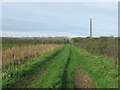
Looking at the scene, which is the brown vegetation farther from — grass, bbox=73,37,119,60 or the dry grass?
the dry grass

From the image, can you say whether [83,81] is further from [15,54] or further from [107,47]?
[15,54]

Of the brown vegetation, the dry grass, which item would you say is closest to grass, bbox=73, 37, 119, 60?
the brown vegetation

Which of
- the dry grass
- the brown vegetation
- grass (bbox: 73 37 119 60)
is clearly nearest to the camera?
the brown vegetation

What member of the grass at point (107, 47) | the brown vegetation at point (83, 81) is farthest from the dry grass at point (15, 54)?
the grass at point (107, 47)

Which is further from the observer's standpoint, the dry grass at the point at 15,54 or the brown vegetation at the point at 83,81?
the dry grass at the point at 15,54

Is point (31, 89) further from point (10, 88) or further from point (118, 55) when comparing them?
point (118, 55)

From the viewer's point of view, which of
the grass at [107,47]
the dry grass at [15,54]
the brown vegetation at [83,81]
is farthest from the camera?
the grass at [107,47]

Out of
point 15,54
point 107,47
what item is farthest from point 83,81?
point 15,54

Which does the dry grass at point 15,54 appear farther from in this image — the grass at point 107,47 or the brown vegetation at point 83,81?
the grass at point 107,47

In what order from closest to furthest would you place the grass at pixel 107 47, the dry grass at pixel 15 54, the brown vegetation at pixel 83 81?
the brown vegetation at pixel 83 81
the dry grass at pixel 15 54
the grass at pixel 107 47

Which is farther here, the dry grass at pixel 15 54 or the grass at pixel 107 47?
the grass at pixel 107 47

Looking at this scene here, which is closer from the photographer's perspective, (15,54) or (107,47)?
(107,47)

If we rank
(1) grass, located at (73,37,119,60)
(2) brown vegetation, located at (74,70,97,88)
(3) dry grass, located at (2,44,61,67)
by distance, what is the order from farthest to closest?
(1) grass, located at (73,37,119,60), (3) dry grass, located at (2,44,61,67), (2) brown vegetation, located at (74,70,97,88)

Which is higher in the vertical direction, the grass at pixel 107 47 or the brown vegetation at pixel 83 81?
the grass at pixel 107 47
